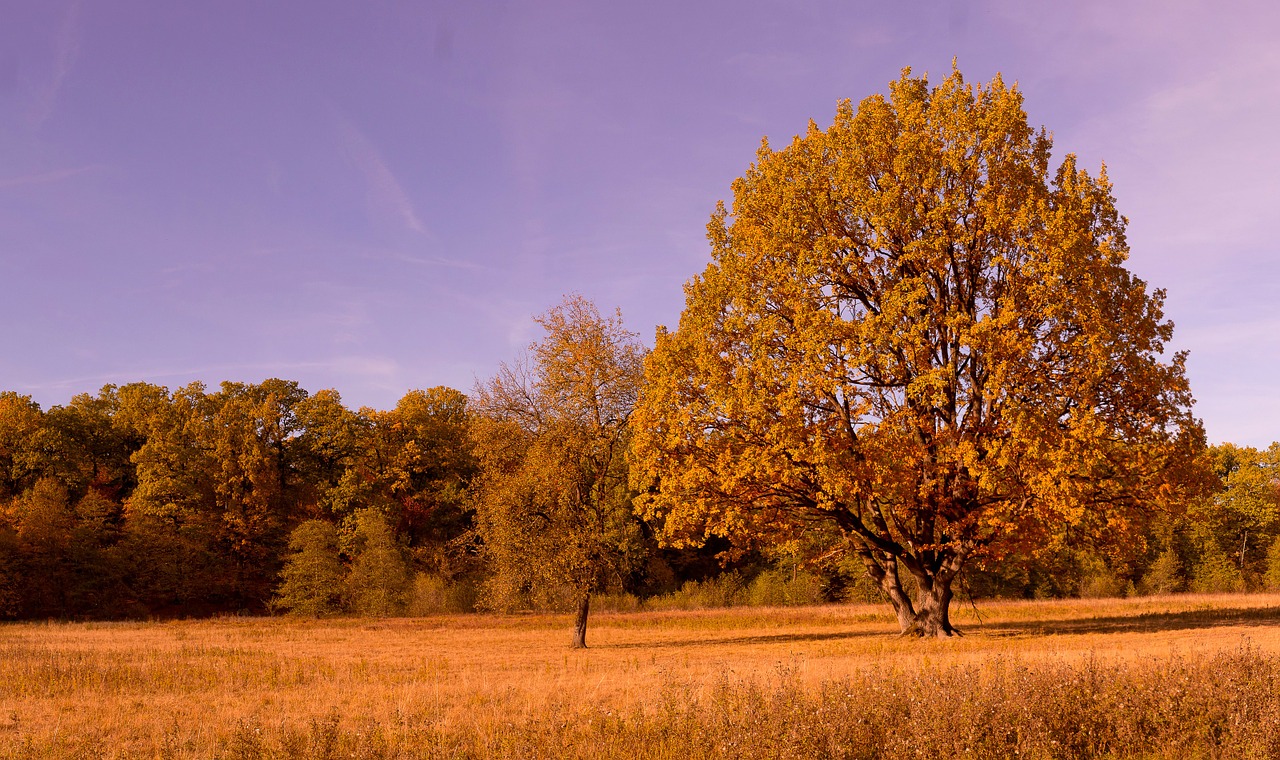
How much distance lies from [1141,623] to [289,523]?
58.3 metres

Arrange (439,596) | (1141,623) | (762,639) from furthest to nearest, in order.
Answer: (439,596) → (762,639) → (1141,623)

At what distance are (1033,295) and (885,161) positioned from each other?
6.51 meters

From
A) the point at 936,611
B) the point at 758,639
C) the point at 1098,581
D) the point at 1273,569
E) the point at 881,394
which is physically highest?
the point at 881,394

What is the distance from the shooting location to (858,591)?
203 feet

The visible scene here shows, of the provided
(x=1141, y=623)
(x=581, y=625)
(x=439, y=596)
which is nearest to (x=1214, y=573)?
(x=1141, y=623)

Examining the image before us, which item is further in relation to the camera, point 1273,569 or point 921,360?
point 1273,569

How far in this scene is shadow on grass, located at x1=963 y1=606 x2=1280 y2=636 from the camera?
92.7 ft

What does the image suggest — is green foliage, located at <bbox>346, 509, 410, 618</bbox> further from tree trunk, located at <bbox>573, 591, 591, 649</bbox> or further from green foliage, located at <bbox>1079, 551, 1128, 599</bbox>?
green foliage, located at <bbox>1079, 551, 1128, 599</bbox>

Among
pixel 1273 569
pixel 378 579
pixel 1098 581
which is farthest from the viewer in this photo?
pixel 1273 569

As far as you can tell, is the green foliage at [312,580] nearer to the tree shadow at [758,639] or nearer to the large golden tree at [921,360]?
the tree shadow at [758,639]

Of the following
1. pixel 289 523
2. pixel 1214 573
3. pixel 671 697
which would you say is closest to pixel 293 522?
pixel 289 523

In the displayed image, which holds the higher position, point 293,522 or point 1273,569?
point 293,522

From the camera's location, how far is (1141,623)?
3111 cm

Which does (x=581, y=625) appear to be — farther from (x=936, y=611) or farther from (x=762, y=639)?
(x=936, y=611)
